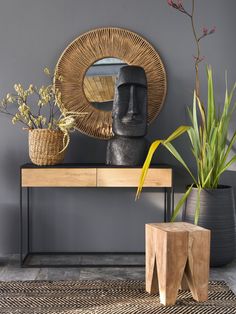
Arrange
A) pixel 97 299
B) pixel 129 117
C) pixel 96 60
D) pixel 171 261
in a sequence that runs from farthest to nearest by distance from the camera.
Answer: pixel 96 60, pixel 129 117, pixel 97 299, pixel 171 261

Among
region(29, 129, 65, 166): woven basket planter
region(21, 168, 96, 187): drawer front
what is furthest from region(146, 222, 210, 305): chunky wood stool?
region(29, 129, 65, 166): woven basket planter

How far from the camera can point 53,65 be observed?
374 cm

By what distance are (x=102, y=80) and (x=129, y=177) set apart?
0.80m

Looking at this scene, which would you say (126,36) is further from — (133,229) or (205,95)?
(133,229)

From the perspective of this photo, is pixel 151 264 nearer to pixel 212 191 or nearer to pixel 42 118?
pixel 212 191

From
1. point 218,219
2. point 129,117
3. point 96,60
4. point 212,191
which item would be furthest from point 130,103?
point 218,219

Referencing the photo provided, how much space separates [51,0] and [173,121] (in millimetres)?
1266

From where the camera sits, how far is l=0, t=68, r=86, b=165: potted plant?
3.41 metres

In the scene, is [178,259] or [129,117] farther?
[129,117]

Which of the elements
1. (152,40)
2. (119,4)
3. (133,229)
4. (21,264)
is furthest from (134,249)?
(119,4)

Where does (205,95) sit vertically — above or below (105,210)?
above

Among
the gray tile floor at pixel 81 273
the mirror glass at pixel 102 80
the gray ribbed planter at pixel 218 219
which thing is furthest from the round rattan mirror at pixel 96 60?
the gray tile floor at pixel 81 273

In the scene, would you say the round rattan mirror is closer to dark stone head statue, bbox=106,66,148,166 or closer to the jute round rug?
dark stone head statue, bbox=106,66,148,166

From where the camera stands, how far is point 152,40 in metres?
3.76
